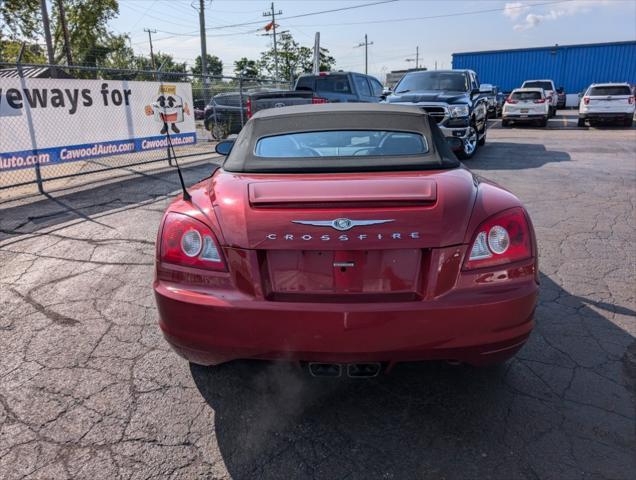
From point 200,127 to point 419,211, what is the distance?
45.0ft

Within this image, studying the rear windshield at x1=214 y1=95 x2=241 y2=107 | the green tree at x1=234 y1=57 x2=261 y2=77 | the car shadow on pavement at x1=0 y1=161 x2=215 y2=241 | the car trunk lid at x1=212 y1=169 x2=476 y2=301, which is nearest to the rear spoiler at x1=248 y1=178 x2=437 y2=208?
the car trunk lid at x1=212 y1=169 x2=476 y2=301

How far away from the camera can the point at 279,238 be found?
2.15m

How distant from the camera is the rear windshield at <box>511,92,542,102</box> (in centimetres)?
2025

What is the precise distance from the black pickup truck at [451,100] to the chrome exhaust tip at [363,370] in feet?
28.3

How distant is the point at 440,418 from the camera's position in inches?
98.7

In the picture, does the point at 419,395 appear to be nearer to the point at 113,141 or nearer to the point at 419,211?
the point at 419,211

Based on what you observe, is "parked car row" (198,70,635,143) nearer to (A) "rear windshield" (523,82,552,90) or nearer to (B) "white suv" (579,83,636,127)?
(B) "white suv" (579,83,636,127)

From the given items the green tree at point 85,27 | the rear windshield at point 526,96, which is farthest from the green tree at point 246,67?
the rear windshield at point 526,96

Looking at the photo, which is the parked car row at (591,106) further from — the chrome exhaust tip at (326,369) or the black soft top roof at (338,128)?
Result: the chrome exhaust tip at (326,369)

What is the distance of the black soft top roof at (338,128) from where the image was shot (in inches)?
109

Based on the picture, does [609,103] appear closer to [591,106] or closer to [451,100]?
[591,106]

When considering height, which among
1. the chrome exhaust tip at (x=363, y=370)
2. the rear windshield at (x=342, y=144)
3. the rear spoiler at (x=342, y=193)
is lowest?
the chrome exhaust tip at (x=363, y=370)

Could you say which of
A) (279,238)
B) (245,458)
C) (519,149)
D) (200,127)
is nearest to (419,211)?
(279,238)

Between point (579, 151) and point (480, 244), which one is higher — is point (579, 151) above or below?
below
